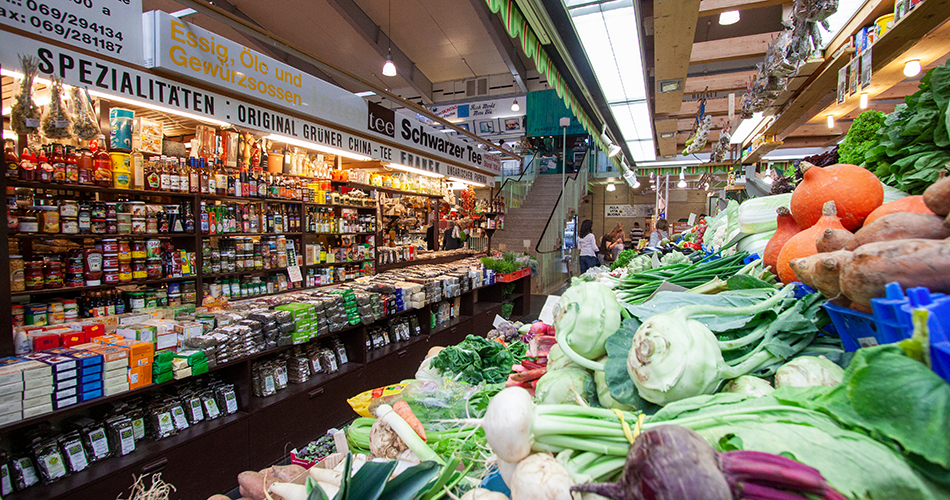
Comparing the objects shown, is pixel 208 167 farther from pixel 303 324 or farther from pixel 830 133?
pixel 830 133

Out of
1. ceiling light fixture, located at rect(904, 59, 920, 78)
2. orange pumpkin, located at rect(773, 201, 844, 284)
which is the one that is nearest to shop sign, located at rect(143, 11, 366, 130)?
orange pumpkin, located at rect(773, 201, 844, 284)

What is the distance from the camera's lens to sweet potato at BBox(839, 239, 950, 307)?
62 cm

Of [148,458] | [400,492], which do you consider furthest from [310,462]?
[148,458]

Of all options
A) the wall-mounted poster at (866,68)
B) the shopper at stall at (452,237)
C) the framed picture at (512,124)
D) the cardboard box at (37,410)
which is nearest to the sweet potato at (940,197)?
the wall-mounted poster at (866,68)

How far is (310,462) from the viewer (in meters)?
1.66

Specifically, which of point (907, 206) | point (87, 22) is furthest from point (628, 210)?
point (907, 206)

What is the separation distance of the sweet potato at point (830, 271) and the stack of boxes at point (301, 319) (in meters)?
3.27

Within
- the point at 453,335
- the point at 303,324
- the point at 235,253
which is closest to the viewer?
the point at 303,324

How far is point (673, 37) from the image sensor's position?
10.6 ft

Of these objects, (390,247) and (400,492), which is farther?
(390,247)

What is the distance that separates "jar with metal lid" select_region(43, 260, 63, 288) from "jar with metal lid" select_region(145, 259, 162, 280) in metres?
0.56

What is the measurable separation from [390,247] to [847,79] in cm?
555

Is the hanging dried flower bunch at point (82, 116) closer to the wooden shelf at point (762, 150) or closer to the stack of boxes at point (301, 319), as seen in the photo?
the stack of boxes at point (301, 319)

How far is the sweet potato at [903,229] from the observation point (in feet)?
2.56
